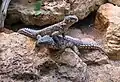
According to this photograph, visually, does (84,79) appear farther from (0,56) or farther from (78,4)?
(78,4)

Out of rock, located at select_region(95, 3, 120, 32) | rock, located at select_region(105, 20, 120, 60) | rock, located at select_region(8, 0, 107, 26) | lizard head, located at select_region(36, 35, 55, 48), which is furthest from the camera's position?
rock, located at select_region(95, 3, 120, 32)

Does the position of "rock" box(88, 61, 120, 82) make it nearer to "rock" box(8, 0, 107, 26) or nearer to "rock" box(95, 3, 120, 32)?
"rock" box(95, 3, 120, 32)

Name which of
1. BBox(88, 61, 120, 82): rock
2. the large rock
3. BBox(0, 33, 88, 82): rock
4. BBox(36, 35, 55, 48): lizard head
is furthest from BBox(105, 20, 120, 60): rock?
BBox(36, 35, 55, 48): lizard head

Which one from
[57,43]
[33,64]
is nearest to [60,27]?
[57,43]

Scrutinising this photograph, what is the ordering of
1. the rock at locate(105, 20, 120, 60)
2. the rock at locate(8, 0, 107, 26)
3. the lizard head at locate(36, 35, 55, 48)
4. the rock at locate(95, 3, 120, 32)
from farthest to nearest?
the rock at locate(95, 3, 120, 32) < the rock at locate(8, 0, 107, 26) < the rock at locate(105, 20, 120, 60) < the lizard head at locate(36, 35, 55, 48)

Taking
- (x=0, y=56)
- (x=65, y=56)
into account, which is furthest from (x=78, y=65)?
(x=0, y=56)

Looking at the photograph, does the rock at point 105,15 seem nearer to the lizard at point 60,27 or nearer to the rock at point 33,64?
the lizard at point 60,27

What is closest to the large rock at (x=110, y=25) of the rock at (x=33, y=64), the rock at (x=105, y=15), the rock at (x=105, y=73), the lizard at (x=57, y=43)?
the rock at (x=105, y=15)
